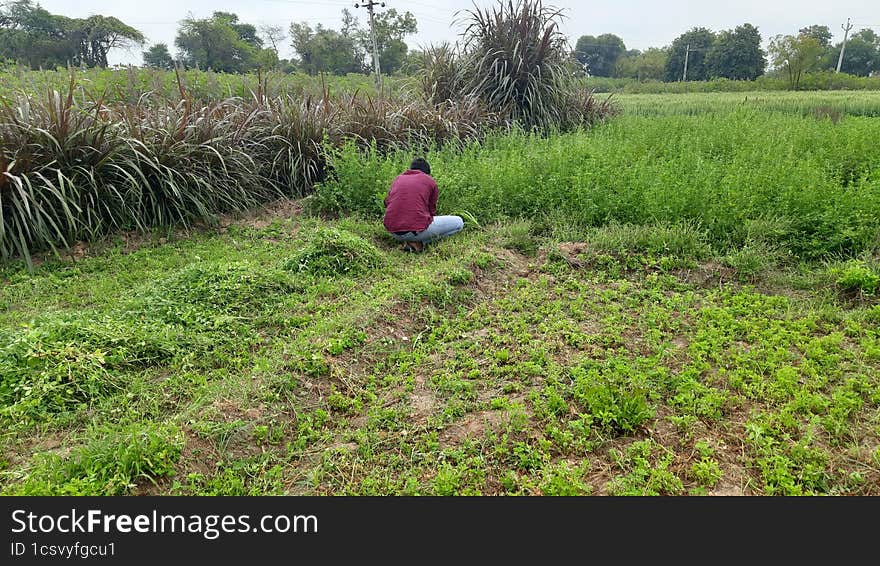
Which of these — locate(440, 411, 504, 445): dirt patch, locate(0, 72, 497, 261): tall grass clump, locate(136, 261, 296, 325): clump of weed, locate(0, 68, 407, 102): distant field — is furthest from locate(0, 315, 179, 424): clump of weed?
locate(0, 68, 407, 102): distant field

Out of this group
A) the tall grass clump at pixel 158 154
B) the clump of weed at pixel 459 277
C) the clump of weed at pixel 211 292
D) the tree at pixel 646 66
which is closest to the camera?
the clump of weed at pixel 211 292

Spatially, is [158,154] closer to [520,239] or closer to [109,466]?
[520,239]

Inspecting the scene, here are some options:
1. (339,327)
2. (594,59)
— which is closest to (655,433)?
(339,327)

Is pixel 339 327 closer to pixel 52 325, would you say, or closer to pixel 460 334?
pixel 460 334

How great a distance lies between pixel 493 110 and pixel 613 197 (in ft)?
16.0

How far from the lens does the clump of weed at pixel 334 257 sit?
4.77 metres

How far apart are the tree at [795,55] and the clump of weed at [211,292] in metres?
30.1

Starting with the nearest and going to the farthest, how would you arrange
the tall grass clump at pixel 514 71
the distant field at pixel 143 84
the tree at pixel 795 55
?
the distant field at pixel 143 84, the tall grass clump at pixel 514 71, the tree at pixel 795 55

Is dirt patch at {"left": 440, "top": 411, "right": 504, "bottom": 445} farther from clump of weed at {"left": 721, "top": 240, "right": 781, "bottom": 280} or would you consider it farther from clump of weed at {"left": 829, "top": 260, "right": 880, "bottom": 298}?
clump of weed at {"left": 829, "top": 260, "right": 880, "bottom": 298}

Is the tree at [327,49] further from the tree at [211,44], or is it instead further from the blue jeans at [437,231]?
the blue jeans at [437,231]

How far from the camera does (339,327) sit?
3.68 meters

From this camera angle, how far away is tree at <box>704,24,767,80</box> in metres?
38.9

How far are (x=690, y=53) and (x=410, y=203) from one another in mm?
49684

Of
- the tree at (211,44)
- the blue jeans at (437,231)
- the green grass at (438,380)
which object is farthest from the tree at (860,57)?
the green grass at (438,380)
